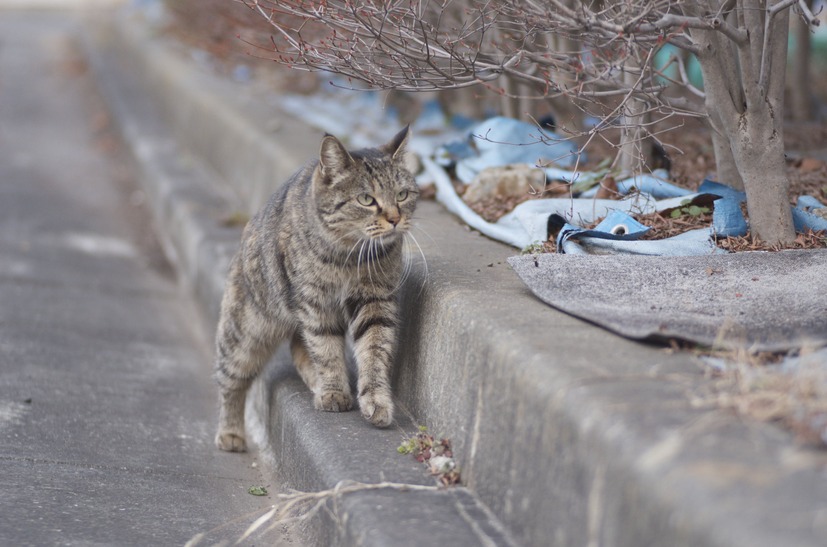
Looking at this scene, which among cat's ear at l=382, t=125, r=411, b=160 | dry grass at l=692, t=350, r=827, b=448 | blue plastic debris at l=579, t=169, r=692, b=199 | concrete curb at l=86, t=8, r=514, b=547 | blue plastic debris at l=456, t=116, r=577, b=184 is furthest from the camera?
blue plastic debris at l=456, t=116, r=577, b=184

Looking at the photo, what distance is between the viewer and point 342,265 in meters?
3.69

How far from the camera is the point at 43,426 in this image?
13.4 ft

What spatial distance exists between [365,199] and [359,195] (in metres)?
0.03

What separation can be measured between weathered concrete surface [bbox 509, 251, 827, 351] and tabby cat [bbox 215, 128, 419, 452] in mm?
528

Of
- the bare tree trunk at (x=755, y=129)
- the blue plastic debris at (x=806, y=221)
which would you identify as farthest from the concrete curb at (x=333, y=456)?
the blue plastic debris at (x=806, y=221)

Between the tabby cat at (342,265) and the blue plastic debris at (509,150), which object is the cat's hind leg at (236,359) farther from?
the blue plastic debris at (509,150)

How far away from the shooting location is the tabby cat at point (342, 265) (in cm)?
360

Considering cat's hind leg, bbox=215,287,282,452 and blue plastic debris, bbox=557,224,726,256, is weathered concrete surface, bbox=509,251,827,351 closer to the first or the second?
blue plastic debris, bbox=557,224,726,256

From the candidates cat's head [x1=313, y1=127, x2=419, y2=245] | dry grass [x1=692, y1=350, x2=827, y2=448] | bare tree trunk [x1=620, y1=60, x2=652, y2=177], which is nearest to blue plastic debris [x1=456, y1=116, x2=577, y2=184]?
bare tree trunk [x1=620, y1=60, x2=652, y2=177]

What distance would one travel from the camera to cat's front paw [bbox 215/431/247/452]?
168 inches

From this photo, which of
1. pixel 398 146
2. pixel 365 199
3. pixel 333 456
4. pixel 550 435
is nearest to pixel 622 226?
pixel 398 146

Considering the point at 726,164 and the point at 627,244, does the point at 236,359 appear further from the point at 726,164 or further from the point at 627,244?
the point at 726,164

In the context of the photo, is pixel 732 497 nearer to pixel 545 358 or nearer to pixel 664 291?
pixel 545 358

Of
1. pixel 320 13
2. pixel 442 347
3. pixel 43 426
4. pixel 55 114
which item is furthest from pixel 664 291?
pixel 55 114
